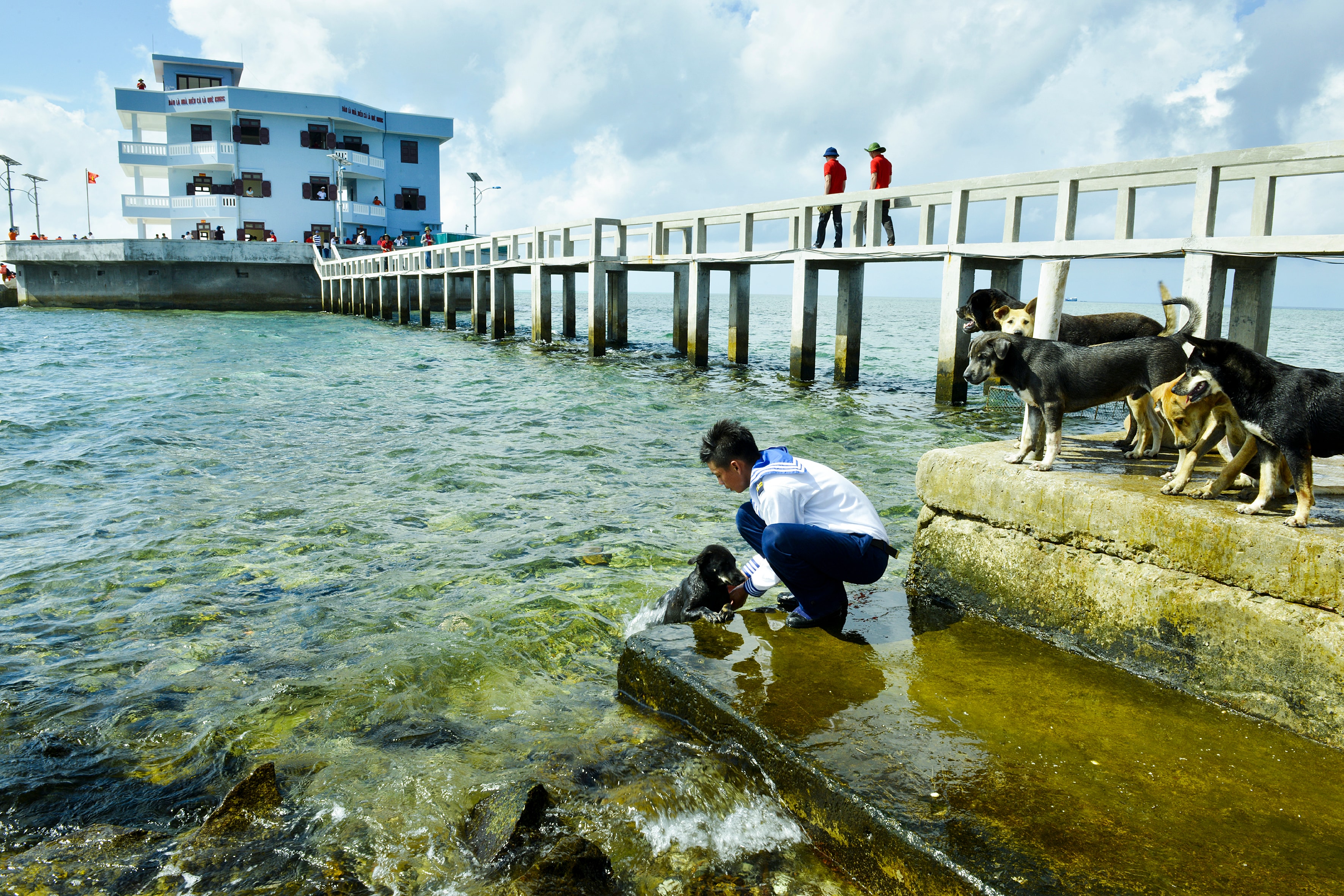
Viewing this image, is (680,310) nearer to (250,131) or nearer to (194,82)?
(250,131)

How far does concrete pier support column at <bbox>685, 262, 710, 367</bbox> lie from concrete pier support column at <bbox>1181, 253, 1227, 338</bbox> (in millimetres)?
11287

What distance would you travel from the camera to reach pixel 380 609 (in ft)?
17.3

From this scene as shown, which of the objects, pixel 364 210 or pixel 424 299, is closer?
pixel 424 299

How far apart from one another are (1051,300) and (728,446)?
462cm

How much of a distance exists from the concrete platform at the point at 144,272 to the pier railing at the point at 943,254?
833 inches

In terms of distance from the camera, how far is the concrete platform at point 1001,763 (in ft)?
7.62

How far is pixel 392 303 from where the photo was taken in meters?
44.2

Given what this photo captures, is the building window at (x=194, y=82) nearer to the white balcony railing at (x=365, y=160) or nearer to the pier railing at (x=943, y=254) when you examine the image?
the white balcony railing at (x=365, y=160)

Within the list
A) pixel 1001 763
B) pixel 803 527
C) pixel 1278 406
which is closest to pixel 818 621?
pixel 803 527

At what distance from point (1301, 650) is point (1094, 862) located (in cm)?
138

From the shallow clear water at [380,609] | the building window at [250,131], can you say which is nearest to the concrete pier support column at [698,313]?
the shallow clear water at [380,609]

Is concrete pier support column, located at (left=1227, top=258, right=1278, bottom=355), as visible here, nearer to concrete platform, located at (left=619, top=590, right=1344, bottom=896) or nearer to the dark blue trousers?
concrete platform, located at (left=619, top=590, right=1344, bottom=896)

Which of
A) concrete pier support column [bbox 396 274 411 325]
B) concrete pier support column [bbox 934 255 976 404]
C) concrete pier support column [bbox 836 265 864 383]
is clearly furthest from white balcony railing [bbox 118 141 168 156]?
concrete pier support column [bbox 934 255 976 404]

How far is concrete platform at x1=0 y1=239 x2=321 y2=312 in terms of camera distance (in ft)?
135
